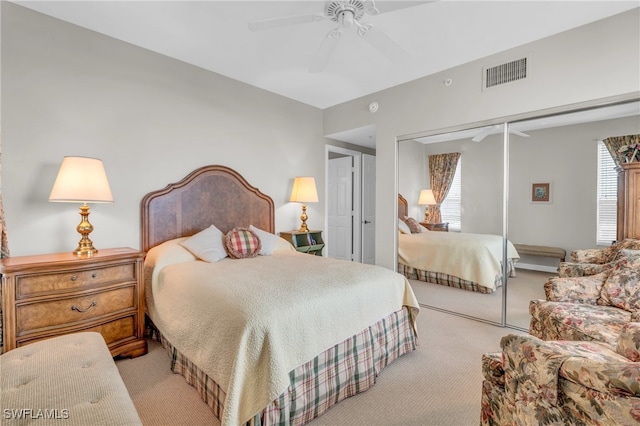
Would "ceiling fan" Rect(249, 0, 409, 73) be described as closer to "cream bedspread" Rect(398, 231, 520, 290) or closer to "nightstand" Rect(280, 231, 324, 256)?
"cream bedspread" Rect(398, 231, 520, 290)

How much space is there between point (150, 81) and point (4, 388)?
280 cm

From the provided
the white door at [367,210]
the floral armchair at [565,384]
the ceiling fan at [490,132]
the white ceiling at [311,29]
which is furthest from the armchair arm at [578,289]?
the white door at [367,210]

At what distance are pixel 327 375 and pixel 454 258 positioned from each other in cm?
241

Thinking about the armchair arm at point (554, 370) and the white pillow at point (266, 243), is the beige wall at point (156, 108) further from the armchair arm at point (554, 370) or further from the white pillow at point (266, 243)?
the armchair arm at point (554, 370)

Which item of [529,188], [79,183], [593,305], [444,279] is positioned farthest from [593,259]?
[79,183]

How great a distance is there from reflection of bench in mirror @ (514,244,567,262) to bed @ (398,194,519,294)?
6 cm

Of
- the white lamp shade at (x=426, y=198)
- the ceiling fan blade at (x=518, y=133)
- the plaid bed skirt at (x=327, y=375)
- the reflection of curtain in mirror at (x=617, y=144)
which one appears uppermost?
the ceiling fan blade at (x=518, y=133)

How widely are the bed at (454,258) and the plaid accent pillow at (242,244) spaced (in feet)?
6.32

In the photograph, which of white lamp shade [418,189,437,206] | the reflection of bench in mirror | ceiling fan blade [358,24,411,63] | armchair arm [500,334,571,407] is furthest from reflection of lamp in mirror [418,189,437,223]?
armchair arm [500,334,571,407]

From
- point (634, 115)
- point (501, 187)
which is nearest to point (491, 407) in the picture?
point (501, 187)

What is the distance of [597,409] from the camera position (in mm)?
905

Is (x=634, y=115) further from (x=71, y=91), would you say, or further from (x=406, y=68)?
(x=71, y=91)

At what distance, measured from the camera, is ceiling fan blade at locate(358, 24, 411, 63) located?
2.06 m

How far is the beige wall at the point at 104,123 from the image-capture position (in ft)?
7.66
